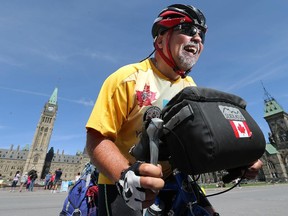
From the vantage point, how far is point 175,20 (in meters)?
2.19

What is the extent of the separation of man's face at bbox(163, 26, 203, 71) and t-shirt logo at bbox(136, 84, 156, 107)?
1.53 feet

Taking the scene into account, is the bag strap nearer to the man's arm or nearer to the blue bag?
the man's arm

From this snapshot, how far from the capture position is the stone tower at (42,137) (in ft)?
404

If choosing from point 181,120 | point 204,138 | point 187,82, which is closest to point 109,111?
point 181,120

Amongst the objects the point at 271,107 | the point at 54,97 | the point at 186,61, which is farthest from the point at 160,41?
the point at 54,97

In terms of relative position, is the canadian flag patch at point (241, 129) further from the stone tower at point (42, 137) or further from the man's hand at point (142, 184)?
the stone tower at point (42, 137)

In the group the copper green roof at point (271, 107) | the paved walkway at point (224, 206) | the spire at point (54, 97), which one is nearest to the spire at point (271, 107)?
the copper green roof at point (271, 107)

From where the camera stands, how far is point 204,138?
3.71ft

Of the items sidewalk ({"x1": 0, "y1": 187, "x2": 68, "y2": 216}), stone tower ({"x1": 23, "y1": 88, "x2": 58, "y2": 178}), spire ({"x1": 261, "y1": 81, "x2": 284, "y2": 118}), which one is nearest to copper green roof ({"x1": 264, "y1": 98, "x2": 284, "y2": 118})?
spire ({"x1": 261, "y1": 81, "x2": 284, "y2": 118})

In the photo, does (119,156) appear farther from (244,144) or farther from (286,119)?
(286,119)

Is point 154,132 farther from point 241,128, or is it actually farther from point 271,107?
point 271,107

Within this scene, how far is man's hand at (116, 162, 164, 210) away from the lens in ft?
3.38

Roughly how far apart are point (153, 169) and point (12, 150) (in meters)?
174

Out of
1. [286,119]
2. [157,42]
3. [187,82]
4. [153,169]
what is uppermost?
[286,119]
